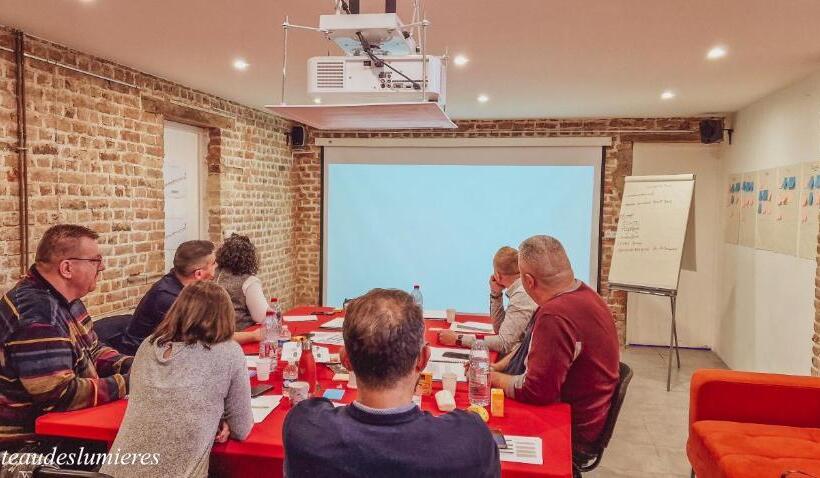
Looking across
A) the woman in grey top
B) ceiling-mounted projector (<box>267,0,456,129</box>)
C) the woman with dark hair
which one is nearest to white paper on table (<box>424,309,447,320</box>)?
the woman with dark hair

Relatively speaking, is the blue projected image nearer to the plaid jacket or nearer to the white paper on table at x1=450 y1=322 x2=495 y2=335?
the white paper on table at x1=450 y1=322 x2=495 y2=335

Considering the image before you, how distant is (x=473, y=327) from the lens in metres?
3.59

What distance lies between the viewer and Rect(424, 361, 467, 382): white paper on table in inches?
97.8

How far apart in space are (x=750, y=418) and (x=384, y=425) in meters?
2.54

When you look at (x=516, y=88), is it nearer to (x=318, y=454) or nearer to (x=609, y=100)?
(x=609, y=100)

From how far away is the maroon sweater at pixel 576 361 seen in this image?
213 centimetres

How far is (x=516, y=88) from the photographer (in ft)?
15.8

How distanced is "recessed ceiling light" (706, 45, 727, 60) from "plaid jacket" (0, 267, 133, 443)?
3610mm

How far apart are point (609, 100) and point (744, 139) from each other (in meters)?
1.38

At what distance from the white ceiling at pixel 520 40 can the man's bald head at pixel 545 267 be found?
123 cm

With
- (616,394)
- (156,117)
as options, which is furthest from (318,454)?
(156,117)

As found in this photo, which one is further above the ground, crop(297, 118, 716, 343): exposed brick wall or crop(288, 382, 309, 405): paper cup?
crop(297, 118, 716, 343): exposed brick wall

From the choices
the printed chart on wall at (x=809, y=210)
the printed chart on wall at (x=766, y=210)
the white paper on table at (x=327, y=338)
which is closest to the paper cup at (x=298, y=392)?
the white paper on table at (x=327, y=338)

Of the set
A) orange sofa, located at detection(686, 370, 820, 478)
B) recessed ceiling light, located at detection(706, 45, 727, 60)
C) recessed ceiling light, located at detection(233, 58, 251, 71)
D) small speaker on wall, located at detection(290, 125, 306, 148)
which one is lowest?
orange sofa, located at detection(686, 370, 820, 478)
